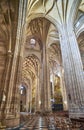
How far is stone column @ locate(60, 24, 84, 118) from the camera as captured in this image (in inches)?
360

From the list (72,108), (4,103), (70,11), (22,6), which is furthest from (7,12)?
(72,108)

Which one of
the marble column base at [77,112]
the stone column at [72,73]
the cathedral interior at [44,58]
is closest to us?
the cathedral interior at [44,58]

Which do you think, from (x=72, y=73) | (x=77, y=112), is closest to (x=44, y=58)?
(x=72, y=73)

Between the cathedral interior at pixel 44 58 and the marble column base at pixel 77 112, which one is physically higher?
the cathedral interior at pixel 44 58

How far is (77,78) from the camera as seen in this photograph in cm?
1013

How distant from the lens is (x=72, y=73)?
10469 mm

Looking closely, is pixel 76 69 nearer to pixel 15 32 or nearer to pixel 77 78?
pixel 77 78

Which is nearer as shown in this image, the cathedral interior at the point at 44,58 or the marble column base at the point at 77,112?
the cathedral interior at the point at 44,58

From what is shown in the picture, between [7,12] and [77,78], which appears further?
[7,12]

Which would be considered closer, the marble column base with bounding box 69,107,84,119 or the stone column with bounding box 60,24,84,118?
the marble column base with bounding box 69,107,84,119

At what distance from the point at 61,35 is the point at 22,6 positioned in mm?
5804

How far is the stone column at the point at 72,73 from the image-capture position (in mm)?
9141

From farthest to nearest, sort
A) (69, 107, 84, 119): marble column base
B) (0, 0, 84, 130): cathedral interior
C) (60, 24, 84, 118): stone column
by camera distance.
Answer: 1. (60, 24, 84, 118): stone column
2. (69, 107, 84, 119): marble column base
3. (0, 0, 84, 130): cathedral interior

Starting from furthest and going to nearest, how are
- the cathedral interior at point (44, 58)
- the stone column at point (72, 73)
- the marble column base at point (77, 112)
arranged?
the stone column at point (72, 73) < the marble column base at point (77, 112) < the cathedral interior at point (44, 58)
